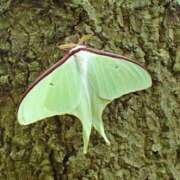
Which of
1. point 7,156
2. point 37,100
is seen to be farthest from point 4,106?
point 37,100

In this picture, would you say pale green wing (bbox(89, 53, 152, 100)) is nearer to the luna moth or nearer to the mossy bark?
the luna moth

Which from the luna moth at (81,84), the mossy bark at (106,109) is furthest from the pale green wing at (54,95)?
the mossy bark at (106,109)

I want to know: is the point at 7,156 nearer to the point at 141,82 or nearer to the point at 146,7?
the point at 141,82

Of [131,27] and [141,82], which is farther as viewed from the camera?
[131,27]

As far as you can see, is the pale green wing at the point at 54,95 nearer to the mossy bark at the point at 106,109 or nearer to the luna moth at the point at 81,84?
the luna moth at the point at 81,84

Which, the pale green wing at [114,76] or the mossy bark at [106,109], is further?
the mossy bark at [106,109]

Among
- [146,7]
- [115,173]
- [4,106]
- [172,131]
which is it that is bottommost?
[115,173]

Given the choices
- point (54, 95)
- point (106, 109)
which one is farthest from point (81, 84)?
point (106, 109)

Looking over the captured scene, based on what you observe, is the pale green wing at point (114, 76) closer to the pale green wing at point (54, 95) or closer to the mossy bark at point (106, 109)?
the pale green wing at point (54, 95)
